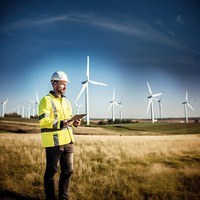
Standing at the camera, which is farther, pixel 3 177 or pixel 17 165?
pixel 17 165

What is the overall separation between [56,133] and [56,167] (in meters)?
0.47

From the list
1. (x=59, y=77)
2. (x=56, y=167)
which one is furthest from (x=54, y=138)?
(x=59, y=77)

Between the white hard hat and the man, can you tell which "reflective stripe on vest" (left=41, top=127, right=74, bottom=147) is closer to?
the man

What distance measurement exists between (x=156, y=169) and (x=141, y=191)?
1.49 metres

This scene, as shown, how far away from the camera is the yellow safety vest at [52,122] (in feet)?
8.33

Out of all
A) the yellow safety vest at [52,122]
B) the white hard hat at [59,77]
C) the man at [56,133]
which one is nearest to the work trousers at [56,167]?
the man at [56,133]

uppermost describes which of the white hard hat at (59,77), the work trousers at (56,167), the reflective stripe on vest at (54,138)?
the white hard hat at (59,77)

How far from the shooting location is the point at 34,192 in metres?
3.29

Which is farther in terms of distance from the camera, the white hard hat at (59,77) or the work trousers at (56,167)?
the white hard hat at (59,77)

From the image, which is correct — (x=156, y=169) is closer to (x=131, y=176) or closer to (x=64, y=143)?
(x=131, y=176)

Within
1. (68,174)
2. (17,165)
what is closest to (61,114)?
(68,174)

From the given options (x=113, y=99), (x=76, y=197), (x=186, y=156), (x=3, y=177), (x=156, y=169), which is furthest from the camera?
(x=113, y=99)

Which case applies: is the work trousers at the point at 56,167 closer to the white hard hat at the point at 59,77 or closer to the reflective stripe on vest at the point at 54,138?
the reflective stripe on vest at the point at 54,138

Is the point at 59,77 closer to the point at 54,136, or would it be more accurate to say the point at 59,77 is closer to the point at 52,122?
the point at 52,122
